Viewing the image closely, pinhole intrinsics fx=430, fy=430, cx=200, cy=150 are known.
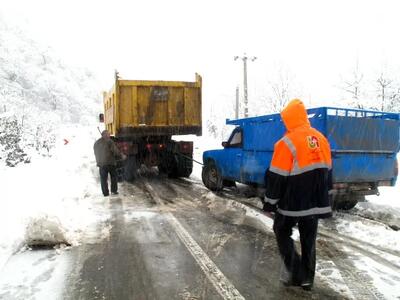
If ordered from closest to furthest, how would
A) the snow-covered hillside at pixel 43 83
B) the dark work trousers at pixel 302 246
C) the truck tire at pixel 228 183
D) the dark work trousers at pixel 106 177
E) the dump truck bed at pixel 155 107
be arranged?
the dark work trousers at pixel 302 246 < the dark work trousers at pixel 106 177 < the truck tire at pixel 228 183 < the dump truck bed at pixel 155 107 < the snow-covered hillside at pixel 43 83

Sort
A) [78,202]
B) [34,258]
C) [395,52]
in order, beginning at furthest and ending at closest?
[395,52] → [78,202] → [34,258]

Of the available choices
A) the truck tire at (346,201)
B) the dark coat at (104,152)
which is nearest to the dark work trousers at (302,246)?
the truck tire at (346,201)

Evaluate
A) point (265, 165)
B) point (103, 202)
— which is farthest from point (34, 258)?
point (265, 165)

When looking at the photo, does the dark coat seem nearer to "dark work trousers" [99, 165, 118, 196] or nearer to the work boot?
"dark work trousers" [99, 165, 118, 196]

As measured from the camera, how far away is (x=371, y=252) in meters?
5.44

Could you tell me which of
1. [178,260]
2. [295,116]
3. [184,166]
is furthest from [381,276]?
[184,166]

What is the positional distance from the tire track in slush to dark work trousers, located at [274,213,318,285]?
60 centimetres

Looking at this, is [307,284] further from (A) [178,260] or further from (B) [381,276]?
(A) [178,260]

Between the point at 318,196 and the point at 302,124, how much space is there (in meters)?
0.69

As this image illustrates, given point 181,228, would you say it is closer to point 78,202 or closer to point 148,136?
point 78,202

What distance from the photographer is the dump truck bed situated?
12516 millimetres

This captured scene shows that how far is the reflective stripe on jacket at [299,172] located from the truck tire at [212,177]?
6.15 m

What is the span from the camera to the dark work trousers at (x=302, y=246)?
4.11 meters

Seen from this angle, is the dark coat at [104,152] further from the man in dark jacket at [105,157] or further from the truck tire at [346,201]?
the truck tire at [346,201]
